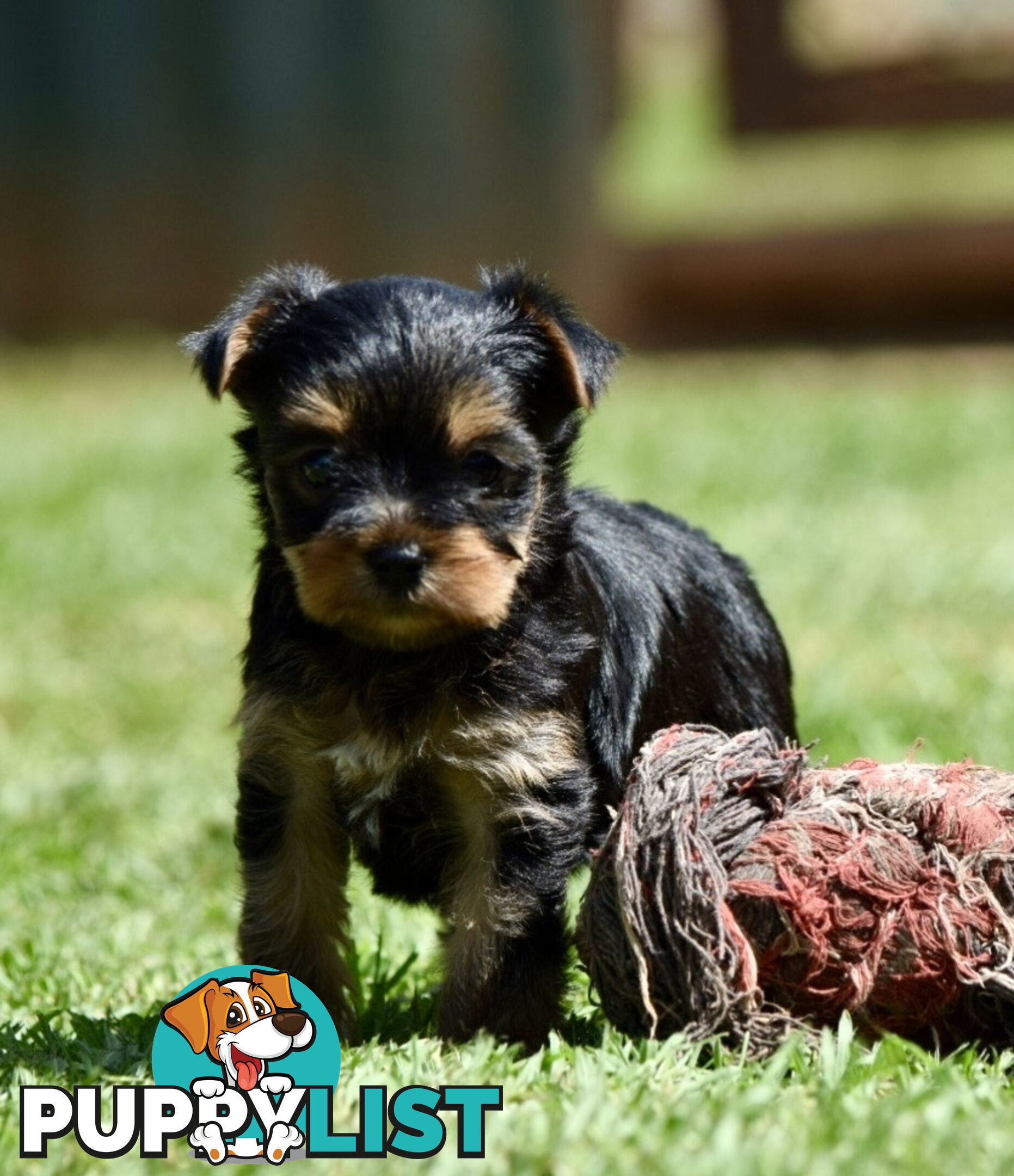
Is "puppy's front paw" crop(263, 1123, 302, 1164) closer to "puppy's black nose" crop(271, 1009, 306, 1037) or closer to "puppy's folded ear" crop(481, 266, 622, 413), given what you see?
"puppy's black nose" crop(271, 1009, 306, 1037)

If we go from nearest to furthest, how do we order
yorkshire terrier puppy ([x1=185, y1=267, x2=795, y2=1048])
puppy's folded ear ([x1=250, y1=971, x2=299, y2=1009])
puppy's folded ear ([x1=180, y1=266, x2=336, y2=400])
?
puppy's folded ear ([x1=250, y1=971, x2=299, y2=1009]) → yorkshire terrier puppy ([x1=185, y1=267, x2=795, y2=1048]) → puppy's folded ear ([x1=180, y1=266, x2=336, y2=400])

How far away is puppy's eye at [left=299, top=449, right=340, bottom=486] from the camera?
376 cm

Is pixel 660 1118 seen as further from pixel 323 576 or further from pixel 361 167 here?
pixel 361 167

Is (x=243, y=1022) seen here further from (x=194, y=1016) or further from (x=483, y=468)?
(x=483, y=468)

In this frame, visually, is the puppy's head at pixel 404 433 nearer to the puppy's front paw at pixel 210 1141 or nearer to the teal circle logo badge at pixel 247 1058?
the teal circle logo badge at pixel 247 1058

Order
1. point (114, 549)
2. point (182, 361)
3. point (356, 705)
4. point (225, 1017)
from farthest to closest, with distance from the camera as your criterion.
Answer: point (182, 361) → point (114, 549) → point (356, 705) → point (225, 1017)

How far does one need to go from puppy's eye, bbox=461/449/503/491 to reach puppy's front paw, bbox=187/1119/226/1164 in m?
1.37

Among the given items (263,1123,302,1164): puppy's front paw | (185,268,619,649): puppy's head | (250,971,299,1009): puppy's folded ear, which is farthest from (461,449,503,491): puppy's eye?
(263,1123,302,1164): puppy's front paw

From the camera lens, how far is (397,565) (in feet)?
11.8

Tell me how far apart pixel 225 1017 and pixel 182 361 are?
10.9 m

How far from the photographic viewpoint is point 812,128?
50.2ft

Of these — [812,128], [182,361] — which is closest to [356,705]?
[182,361]

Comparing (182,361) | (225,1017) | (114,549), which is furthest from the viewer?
(182,361)

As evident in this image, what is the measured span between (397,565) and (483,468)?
36 cm
